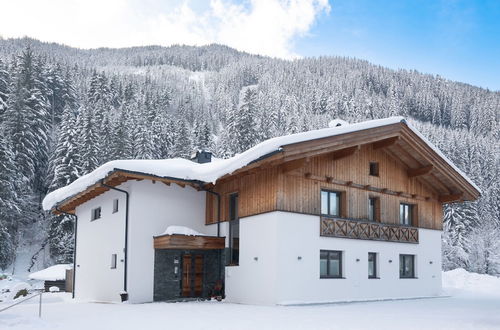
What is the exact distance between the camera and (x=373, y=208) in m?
21.0

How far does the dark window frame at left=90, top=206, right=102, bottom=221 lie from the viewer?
2321 cm

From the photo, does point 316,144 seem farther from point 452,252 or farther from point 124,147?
point 452,252

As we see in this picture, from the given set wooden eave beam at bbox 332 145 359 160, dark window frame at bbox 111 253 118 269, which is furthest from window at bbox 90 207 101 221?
wooden eave beam at bbox 332 145 359 160

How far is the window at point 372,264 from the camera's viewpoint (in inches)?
800

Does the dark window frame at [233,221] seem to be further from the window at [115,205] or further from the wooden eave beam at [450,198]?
the wooden eave beam at [450,198]

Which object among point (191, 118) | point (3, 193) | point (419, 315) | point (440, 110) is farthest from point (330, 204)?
point (440, 110)

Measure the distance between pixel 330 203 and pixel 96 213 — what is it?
437 inches

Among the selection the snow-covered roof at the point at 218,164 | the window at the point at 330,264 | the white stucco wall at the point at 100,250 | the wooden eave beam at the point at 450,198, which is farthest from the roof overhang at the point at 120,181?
the wooden eave beam at the point at 450,198

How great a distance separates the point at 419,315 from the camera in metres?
13.4

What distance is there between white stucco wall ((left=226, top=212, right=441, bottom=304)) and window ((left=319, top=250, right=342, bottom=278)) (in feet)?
0.70

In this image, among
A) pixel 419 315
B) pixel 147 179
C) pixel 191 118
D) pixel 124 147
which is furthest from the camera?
pixel 191 118

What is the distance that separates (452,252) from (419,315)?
43934 mm

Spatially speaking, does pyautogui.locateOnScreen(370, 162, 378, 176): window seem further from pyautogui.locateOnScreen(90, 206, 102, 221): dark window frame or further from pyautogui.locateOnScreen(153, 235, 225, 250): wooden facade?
pyautogui.locateOnScreen(90, 206, 102, 221): dark window frame

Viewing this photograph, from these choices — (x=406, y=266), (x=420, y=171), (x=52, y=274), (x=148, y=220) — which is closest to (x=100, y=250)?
(x=148, y=220)
